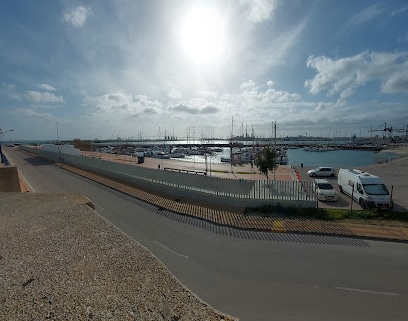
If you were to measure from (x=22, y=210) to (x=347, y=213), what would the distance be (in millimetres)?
19476

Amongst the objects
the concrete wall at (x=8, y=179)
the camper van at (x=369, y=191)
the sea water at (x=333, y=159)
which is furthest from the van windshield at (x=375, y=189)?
the sea water at (x=333, y=159)

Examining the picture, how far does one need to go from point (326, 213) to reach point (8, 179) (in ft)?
81.4

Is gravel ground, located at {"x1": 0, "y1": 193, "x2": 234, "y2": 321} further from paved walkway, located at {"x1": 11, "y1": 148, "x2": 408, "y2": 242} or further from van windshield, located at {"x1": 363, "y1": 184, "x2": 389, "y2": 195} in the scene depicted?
van windshield, located at {"x1": 363, "y1": 184, "x2": 389, "y2": 195}

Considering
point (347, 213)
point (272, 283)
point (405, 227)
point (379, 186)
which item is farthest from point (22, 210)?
point (379, 186)

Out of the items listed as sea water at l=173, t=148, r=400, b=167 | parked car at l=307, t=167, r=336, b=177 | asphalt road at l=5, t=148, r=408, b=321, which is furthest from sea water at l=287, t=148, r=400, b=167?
asphalt road at l=5, t=148, r=408, b=321

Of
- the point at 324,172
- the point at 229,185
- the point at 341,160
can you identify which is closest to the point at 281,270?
the point at 229,185

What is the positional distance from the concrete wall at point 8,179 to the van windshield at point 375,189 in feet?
90.2

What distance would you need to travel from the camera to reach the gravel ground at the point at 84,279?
574cm

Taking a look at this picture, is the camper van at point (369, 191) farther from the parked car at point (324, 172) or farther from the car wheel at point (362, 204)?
the parked car at point (324, 172)

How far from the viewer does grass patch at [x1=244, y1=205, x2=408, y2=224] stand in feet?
46.3

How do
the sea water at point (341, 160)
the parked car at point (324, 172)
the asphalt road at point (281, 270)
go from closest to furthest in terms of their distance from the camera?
the asphalt road at point (281, 270) → the parked car at point (324, 172) → the sea water at point (341, 160)

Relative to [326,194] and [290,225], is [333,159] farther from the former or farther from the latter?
[290,225]

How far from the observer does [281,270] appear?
8.75 meters

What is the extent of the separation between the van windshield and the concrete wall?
90.2 ft
